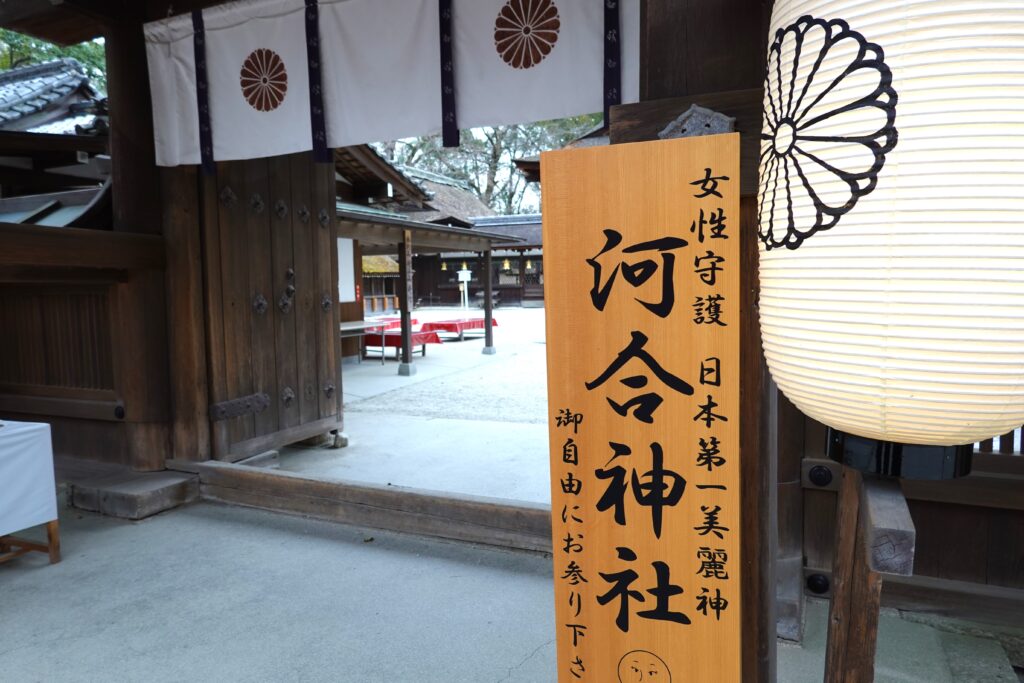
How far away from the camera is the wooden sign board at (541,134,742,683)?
1506 mm

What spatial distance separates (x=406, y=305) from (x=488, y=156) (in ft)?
82.4

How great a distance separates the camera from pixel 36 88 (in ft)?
22.9

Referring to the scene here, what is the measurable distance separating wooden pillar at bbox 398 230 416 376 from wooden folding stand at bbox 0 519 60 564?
7.22m

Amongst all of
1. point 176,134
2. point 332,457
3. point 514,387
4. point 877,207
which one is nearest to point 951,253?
point 877,207

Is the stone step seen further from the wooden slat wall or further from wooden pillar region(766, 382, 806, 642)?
wooden pillar region(766, 382, 806, 642)

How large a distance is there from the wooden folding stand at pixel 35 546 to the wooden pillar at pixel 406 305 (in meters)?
7.22

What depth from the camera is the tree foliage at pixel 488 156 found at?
104 feet

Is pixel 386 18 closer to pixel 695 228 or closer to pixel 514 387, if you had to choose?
pixel 695 228

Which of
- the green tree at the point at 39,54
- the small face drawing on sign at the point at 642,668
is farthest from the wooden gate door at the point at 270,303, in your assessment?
the green tree at the point at 39,54

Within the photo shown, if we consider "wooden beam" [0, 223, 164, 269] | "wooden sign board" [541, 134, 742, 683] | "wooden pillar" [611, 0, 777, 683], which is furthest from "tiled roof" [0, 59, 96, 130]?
"wooden sign board" [541, 134, 742, 683]

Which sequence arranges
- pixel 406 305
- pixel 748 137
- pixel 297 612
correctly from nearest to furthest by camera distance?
pixel 748 137
pixel 297 612
pixel 406 305

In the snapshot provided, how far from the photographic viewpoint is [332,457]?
5.77 metres

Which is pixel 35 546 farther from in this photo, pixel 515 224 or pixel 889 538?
pixel 515 224

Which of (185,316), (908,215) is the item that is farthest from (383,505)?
(908,215)
